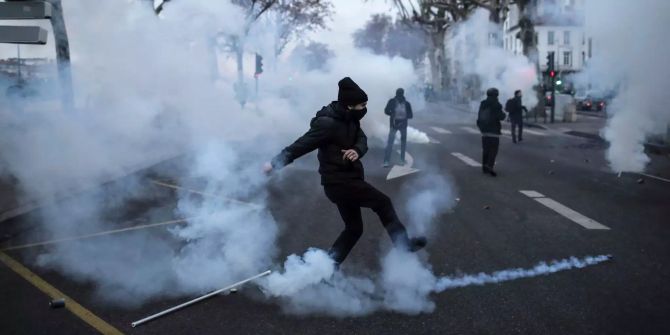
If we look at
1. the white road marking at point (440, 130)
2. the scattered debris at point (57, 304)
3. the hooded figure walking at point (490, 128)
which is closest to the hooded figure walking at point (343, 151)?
the scattered debris at point (57, 304)

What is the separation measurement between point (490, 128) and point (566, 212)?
11.9 feet

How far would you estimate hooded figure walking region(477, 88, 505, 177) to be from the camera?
33.3ft

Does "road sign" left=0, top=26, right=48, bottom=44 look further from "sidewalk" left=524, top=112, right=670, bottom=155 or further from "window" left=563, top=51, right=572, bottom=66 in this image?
"window" left=563, top=51, right=572, bottom=66

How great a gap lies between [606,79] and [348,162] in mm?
10619

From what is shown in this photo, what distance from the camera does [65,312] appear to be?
12.4 ft

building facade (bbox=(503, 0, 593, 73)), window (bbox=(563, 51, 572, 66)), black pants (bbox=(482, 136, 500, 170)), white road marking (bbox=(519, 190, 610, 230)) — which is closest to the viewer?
white road marking (bbox=(519, 190, 610, 230))

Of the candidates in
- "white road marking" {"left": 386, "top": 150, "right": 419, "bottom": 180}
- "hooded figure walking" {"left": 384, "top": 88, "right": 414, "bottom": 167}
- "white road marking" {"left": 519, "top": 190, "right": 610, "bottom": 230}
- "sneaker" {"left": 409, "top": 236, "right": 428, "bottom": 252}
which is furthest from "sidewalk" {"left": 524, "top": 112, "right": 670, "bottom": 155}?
"sneaker" {"left": 409, "top": 236, "right": 428, "bottom": 252}

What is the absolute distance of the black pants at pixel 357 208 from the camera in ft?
13.2

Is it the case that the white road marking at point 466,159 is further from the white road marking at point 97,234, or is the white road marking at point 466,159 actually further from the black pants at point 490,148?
the white road marking at point 97,234

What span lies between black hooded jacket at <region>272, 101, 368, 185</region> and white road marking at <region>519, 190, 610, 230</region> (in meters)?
3.41

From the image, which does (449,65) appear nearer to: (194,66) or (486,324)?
(194,66)

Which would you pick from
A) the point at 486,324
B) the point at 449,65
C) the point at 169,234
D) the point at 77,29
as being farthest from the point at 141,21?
the point at 449,65

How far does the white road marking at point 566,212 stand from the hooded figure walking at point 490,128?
6.43 feet

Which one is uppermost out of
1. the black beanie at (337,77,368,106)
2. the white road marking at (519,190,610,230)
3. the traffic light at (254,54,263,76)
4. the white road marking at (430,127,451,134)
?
the traffic light at (254,54,263,76)
